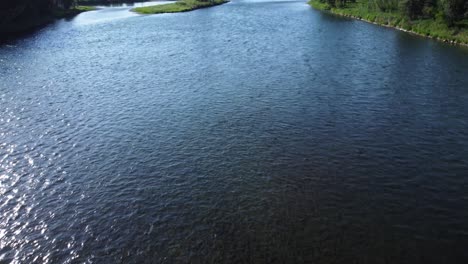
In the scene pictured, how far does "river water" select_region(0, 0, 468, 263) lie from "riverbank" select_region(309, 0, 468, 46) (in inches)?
359

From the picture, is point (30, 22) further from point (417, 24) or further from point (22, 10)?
point (417, 24)

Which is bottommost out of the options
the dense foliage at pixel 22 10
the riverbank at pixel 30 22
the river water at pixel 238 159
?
the river water at pixel 238 159

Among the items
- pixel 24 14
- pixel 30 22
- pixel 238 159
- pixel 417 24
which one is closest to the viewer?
pixel 238 159

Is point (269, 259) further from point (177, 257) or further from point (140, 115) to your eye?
point (140, 115)

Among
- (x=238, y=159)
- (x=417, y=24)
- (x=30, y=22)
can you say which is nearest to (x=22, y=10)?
(x=30, y=22)

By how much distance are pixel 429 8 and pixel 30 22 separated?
123450 mm

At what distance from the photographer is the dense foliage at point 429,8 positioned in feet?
301

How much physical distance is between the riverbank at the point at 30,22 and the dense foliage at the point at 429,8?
371ft

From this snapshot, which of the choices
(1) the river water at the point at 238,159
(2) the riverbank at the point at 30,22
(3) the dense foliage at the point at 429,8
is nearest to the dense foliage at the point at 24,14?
(2) the riverbank at the point at 30,22

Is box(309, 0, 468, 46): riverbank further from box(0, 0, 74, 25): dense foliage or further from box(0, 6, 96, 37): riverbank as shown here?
box(0, 0, 74, 25): dense foliage

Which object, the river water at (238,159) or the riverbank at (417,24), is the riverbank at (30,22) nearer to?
the river water at (238,159)

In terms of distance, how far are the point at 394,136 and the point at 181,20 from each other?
→ 113562 millimetres

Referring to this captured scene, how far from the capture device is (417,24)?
104 m

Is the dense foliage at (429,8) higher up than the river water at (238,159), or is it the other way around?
the dense foliage at (429,8)
